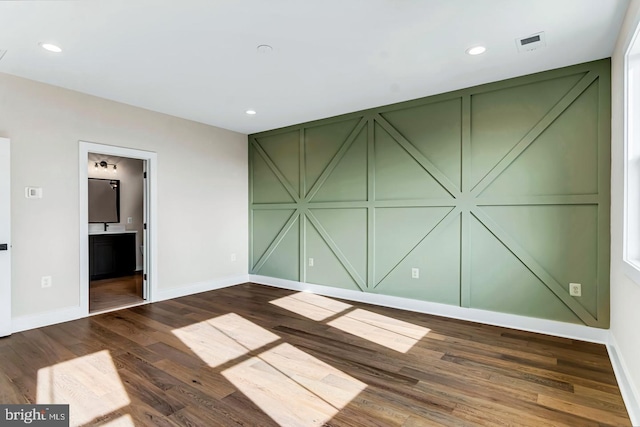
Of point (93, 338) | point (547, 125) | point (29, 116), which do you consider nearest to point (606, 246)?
point (547, 125)

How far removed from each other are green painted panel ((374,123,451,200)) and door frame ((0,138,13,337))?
407 cm

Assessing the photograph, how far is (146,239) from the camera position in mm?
4652

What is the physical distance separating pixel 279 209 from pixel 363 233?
5.43 ft

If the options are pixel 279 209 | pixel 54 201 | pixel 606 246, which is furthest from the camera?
pixel 279 209

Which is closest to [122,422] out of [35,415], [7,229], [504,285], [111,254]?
[35,415]

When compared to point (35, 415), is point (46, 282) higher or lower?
higher

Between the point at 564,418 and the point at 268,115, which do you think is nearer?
the point at 564,418

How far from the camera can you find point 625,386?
2.22 metres

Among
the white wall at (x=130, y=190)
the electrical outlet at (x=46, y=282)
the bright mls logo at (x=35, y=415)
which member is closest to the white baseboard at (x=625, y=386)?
the bright mls logo at (x=35, y=415)

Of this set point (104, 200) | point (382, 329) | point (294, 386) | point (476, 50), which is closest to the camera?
point (294, 386)

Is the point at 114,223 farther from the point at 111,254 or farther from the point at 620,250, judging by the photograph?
the point at 620,250

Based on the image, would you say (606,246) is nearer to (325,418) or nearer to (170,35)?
(325,418)

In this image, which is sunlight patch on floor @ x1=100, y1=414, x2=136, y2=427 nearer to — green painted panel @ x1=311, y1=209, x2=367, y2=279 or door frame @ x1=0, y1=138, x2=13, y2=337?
door frame @ x1=0, y1=138, x2=13, y2=337

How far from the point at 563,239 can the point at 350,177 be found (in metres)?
2.60
